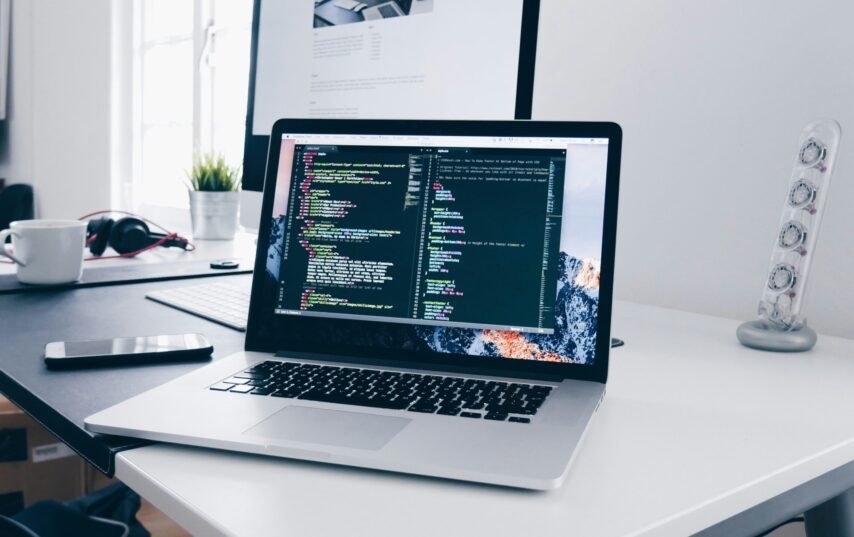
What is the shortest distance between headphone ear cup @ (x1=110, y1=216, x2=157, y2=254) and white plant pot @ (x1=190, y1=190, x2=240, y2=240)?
0.24m

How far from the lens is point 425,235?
676 mm

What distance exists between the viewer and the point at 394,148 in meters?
0.70

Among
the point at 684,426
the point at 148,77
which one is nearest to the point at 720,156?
the point at 684,426

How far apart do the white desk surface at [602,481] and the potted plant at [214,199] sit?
1191 millimetres

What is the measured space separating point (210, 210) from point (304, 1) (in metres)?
0.72

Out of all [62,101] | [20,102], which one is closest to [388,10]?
[62,101]

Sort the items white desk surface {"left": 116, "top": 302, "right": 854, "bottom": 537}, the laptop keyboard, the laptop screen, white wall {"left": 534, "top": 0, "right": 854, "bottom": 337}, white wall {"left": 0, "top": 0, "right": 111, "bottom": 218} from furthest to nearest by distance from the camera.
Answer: white wall {"left": 0, "top": 0, "right": 111, "bottom": 218}
white wall {"left": 534, "top": 0, "right": 854, "bottom": 337}
the laptop screen
the laptop keyboard
white desk surface {"left": 116, "top": 302, "right": 854, "bottom": 537}

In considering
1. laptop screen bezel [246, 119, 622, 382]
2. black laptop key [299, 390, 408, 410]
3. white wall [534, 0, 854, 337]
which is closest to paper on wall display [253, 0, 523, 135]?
laptop screen bezel [246, 119, 622, 382]

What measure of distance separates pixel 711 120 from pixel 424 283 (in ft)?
1.72

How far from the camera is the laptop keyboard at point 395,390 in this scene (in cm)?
53

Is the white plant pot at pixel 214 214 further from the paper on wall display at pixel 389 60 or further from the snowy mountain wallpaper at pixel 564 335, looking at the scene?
the snowy mountain wallpaper at pixel 564 335

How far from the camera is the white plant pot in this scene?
1622mm

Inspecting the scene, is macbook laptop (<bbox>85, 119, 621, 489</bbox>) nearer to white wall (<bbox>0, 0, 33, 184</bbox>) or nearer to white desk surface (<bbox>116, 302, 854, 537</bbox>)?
white desk surface (<bbox>116, 302, 854, 537</bbox>)

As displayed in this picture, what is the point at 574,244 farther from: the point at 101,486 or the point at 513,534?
the point at 101,486
